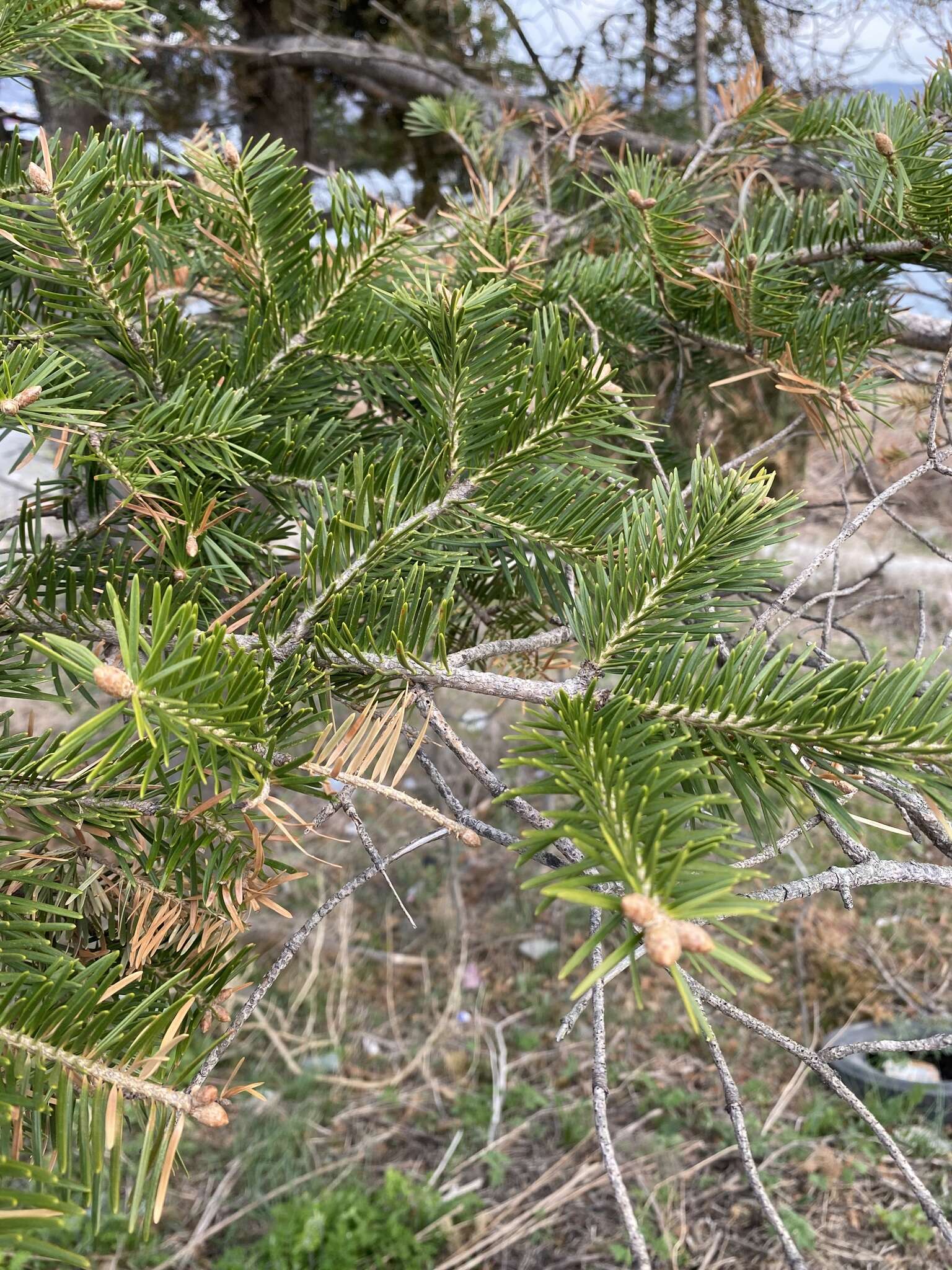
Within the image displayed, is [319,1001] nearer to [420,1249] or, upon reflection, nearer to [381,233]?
[420,1249]

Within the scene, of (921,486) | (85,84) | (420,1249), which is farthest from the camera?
(921,486)

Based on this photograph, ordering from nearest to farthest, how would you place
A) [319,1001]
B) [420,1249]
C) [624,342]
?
[624,342]
[420,1249]
[319,1001]

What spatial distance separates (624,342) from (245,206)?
27cm

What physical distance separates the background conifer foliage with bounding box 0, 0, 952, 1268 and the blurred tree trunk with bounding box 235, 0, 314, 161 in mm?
1263

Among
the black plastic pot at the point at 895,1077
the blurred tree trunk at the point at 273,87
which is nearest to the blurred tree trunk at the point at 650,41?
the blurred tree trunk at the point at 273,87

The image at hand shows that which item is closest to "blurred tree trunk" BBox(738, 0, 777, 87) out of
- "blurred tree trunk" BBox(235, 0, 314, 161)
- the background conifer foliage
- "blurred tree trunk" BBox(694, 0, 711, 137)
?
"blurred tree trunk" BBox(694, 0, 711, 137)

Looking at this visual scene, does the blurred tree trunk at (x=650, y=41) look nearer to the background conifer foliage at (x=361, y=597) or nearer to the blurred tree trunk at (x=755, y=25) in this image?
the blurred tree trunk at (x=755, y=25)

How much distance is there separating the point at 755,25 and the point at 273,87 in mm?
928

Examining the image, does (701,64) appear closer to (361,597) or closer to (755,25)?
(755,25)

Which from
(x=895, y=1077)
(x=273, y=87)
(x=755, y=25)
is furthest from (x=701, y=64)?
(x=895, y=1077)

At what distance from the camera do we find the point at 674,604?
32cm

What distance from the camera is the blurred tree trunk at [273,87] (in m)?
1.57

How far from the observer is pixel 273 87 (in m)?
1.64

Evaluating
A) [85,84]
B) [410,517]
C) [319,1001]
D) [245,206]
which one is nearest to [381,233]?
[245,206]
